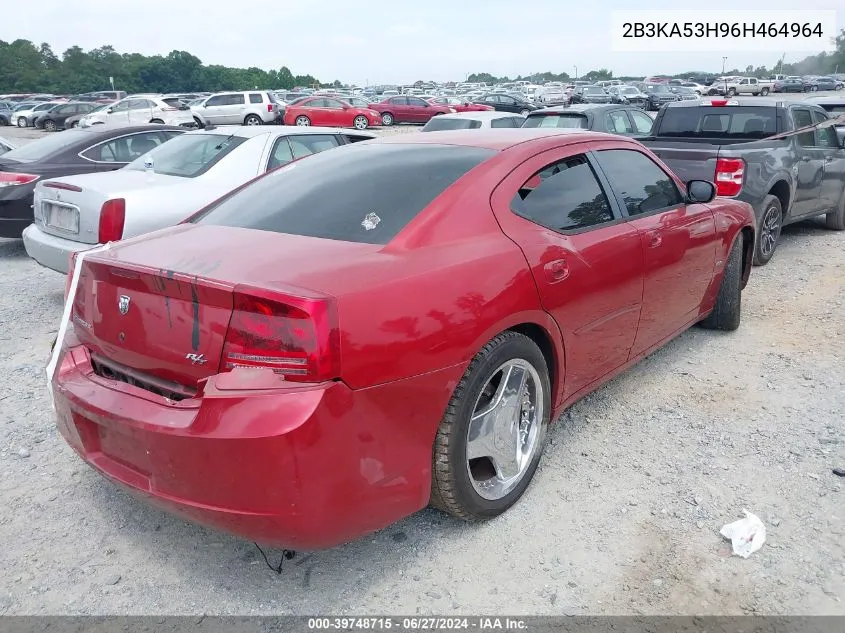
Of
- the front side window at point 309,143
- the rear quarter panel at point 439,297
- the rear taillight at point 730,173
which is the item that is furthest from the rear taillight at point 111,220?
the rear taillight at point 730,173

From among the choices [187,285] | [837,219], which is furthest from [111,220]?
[837,219]

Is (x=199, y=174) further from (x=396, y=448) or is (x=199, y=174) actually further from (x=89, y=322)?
(x=396, y=448)

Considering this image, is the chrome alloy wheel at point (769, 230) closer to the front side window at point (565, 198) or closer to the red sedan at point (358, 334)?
the red sedan at point (358, 334)

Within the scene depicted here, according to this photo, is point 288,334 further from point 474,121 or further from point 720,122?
point 474,121

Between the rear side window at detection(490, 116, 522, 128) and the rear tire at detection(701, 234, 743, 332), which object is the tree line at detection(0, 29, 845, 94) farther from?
the rear tire at detection(701, 234, 743, 332)

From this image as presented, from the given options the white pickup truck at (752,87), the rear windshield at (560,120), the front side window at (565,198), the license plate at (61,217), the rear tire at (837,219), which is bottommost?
the rear tire at (837,219)

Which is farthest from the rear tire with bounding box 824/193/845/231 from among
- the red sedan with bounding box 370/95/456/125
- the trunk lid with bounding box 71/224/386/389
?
the red sedan with bounding box 370/95/456/125

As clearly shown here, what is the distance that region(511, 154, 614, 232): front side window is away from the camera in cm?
311

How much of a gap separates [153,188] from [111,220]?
1.24 metres

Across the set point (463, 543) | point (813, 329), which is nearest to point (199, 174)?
point (463, 543)

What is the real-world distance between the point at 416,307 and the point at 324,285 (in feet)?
1.12

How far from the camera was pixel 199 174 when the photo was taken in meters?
6.11

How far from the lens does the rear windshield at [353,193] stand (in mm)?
2806

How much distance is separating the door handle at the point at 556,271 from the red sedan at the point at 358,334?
0.5 inches
